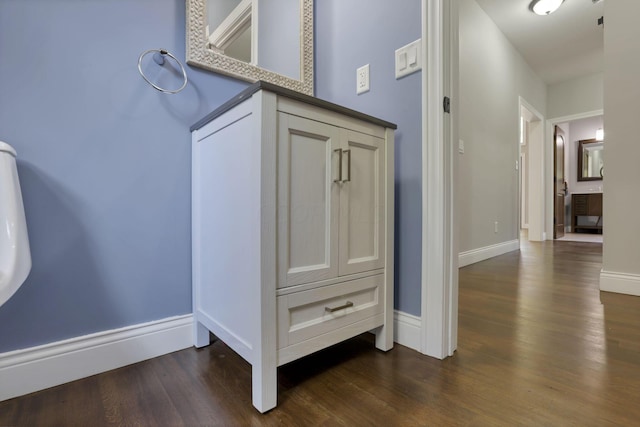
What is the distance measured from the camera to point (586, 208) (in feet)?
18.9

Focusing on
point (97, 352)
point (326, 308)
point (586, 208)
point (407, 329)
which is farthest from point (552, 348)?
point (586, 208)

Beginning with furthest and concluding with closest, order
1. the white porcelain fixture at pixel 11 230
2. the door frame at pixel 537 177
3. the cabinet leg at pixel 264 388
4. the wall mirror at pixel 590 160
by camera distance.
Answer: the wall mirror at pixel 590 160, the door frame at pixel 537 177, the cabinet leg at pixel 264 388, the white porcelain fixture at pixel 11 230

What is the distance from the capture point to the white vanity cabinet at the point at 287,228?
81 cm

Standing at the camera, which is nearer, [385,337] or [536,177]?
[385,337]

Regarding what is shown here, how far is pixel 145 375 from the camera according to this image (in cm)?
99

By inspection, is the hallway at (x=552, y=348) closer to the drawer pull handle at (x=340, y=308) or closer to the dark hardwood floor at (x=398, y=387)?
the dark hardwood floor at (x=398, y=387)

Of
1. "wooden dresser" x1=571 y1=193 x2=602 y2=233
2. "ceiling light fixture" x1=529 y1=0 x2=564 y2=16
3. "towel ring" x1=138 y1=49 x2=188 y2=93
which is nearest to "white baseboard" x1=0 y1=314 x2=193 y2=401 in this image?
"towel ring" x1=138 y1=49 x2=188 y2=93

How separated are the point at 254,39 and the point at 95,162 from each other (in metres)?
0.91

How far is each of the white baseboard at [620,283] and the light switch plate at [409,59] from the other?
80.3 inches

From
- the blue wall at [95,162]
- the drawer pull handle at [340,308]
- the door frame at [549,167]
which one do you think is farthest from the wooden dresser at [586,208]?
the blue wall at [95,162]

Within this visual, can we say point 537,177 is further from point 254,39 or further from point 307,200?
point 307,200

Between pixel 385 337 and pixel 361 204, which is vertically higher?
pixel 361 204

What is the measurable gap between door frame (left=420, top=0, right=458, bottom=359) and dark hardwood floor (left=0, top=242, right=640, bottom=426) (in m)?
0.14

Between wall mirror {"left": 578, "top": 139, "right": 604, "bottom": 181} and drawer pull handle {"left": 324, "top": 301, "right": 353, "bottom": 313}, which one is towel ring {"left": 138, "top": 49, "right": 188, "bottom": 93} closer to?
drawer pull handle {"left": 324, "top": 301, "right": 353, "bottom": 313}
